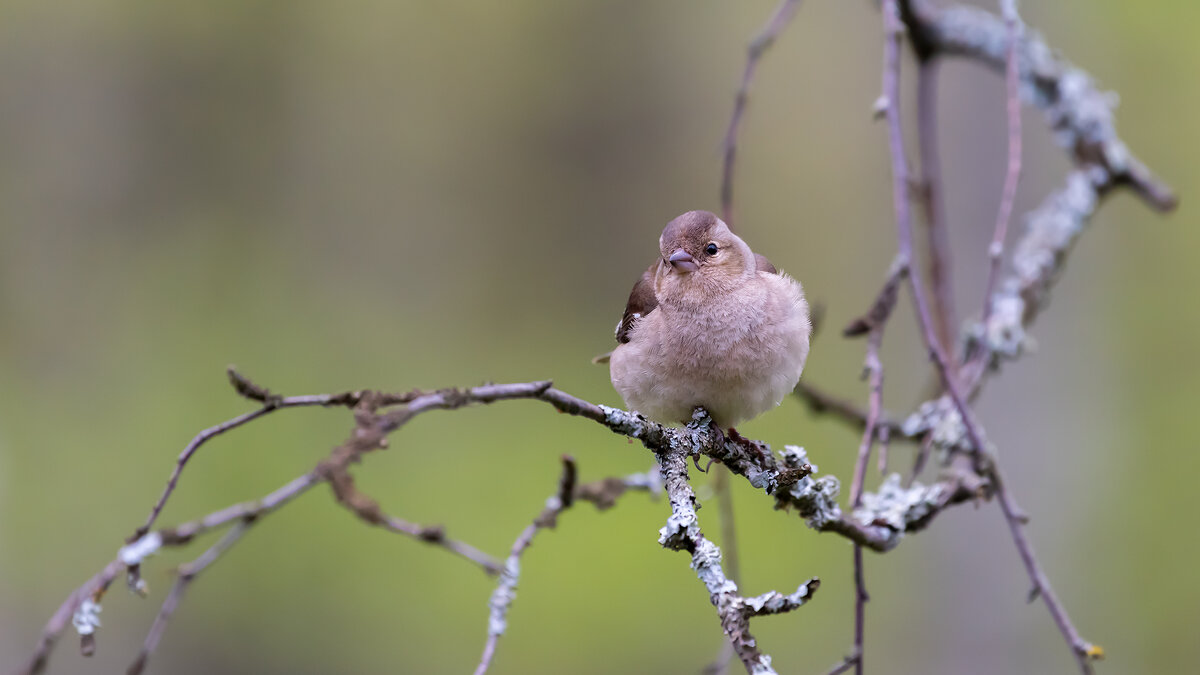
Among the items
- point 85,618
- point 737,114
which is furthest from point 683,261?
point 85,618

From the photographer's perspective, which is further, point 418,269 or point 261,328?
point 418,269

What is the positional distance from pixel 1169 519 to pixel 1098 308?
1.73 metres

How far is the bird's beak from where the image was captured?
3.14 metres

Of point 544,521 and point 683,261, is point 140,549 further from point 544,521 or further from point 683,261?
point 683,261

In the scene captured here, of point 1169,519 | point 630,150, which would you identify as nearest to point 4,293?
point 630,150

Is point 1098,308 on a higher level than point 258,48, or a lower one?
lower

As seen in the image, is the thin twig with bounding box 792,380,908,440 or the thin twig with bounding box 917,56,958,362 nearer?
the thin twig with bounding box 792,380,908,440

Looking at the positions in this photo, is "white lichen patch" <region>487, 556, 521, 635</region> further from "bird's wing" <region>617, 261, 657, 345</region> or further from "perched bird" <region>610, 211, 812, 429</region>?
"bird's wing" <region>617, 261, 657, 345</region>

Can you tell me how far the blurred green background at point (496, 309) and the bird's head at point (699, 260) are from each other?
283 centimetres

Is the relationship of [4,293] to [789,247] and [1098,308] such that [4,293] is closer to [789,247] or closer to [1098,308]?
[789,247]

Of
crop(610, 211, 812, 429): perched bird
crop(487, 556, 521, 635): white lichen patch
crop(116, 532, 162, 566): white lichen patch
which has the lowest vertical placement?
crop(116, 532, 162, 566): white lichen patch

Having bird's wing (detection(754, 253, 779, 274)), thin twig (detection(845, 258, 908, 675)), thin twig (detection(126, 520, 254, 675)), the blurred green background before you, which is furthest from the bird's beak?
the blurred green background

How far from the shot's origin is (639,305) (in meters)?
3.24

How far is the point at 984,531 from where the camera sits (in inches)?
214
